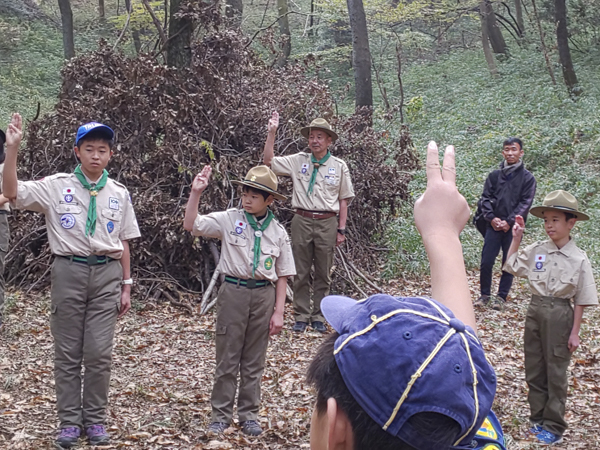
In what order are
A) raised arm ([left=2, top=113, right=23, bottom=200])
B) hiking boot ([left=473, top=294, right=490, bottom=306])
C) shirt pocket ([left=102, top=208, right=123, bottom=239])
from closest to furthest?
raised arm ([left=2, top=113, right=23, bottom=200]) < shirt pocket ([left=102, top=208, right=123, bottom=239]) < hiking boot ([left=473, top=294, right=490, bottom=306])

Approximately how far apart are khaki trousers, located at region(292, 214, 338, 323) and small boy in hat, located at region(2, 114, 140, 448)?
329cm

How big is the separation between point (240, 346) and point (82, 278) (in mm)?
1317

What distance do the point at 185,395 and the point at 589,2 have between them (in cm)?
2211

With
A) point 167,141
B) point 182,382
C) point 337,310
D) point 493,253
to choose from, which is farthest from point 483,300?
point 337,310

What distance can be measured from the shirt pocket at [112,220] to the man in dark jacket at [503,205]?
210 inches

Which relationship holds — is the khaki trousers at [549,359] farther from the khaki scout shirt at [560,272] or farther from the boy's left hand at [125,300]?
the boy's left hand at [125,300]

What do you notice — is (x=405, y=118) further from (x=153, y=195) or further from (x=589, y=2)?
(x=153, y=195)

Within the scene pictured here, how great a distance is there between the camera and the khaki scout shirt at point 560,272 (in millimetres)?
5000

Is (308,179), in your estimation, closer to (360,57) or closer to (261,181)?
(261,181)

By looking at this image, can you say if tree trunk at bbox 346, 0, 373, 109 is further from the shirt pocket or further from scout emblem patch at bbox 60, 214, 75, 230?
scout emblem patch at bbox 60, 214, 75, 230

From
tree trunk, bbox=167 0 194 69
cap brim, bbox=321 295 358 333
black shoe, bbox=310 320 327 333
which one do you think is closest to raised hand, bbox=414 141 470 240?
cap brim, bbox=321 295 358 333

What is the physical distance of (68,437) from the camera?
4.45 m

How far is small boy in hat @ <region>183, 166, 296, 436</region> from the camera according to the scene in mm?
4914

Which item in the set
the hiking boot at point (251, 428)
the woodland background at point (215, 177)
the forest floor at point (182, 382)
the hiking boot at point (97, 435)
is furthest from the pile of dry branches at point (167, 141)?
the hiking boot at point (97, 435)
